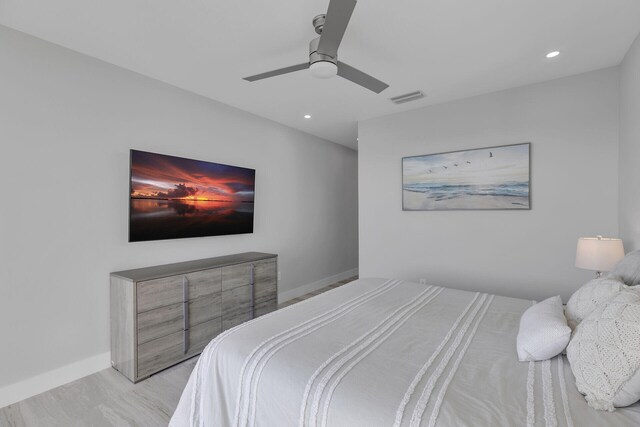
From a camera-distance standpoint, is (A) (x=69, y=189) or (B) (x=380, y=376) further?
(A) (x=69, y=189)

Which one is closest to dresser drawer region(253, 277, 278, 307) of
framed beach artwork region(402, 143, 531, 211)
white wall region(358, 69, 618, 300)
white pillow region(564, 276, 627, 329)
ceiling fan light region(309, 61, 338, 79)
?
white wall region(358, 69, 618, 300)

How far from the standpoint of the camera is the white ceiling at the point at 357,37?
1.90 metres

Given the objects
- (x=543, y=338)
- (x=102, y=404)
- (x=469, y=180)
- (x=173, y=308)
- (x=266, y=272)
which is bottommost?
(x=102, y=404)

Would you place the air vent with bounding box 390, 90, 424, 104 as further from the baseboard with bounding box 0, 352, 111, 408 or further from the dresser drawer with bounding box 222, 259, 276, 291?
the baseboard with bounding box 0, 352, 111, 408

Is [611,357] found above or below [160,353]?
above

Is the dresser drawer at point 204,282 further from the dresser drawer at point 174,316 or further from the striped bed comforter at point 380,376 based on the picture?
the striped bed comforter at point 380,376

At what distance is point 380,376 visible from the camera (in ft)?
3.99

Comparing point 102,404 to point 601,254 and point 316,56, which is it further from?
point 601,254

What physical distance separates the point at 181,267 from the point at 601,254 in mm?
3505

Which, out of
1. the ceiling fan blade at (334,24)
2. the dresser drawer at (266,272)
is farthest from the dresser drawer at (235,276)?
the ceiling fan blade at (334,24)

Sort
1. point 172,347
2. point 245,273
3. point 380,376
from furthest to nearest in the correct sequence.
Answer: point 245,273 → point 172,347 → point 380,376

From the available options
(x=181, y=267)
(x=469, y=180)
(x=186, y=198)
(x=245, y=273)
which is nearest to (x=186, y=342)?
(x=181, y=267)

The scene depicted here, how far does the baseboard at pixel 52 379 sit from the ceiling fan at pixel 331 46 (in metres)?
2.73

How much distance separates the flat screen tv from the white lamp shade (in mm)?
3401
